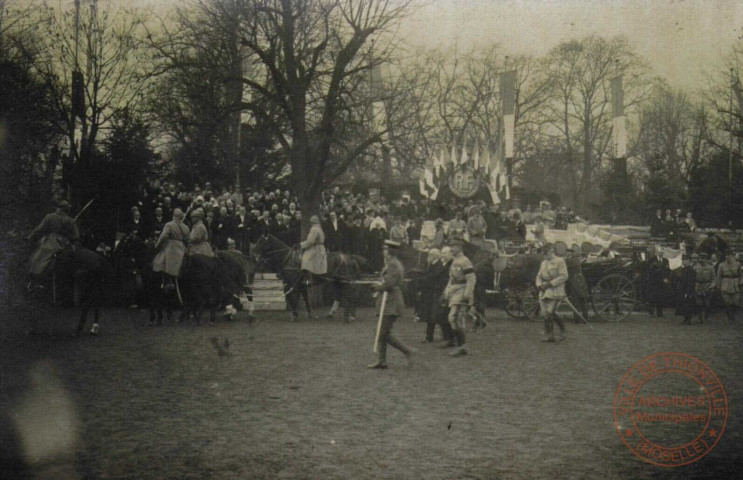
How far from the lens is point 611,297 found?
19.9 meters

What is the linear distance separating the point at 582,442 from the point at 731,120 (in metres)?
16.2

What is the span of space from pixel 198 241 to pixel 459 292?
6.43 meters

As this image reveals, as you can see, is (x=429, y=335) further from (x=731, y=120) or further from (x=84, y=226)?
(x=731, y=120)

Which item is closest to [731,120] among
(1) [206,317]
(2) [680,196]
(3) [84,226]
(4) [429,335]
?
(2) [680,196]

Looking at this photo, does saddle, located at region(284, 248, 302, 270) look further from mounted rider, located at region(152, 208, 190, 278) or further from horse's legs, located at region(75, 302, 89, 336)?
horse's legs, located at region(75, 302, 89, 336)

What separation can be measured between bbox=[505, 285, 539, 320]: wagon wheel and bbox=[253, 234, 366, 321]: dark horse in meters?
3.72

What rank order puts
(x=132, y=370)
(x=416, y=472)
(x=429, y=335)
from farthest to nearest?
1. (x=429, y=335)
2. (x=132, y=370)
3. (x=416, y=472)

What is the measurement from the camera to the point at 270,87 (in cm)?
2758

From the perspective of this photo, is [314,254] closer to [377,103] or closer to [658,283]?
[377,103]

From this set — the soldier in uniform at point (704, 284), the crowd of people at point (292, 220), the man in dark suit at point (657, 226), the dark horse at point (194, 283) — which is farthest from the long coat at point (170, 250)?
the man in dark suit at point (657, 226)

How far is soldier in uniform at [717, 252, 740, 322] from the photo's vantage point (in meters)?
19.7

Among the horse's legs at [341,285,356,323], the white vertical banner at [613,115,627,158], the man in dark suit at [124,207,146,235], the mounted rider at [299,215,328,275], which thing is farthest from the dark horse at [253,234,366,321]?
the white vertical banner at [613,115,627,158]

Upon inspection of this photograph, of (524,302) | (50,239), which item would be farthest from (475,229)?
(50,239)

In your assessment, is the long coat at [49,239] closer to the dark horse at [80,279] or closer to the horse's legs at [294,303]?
the dark horse at [80,279]
